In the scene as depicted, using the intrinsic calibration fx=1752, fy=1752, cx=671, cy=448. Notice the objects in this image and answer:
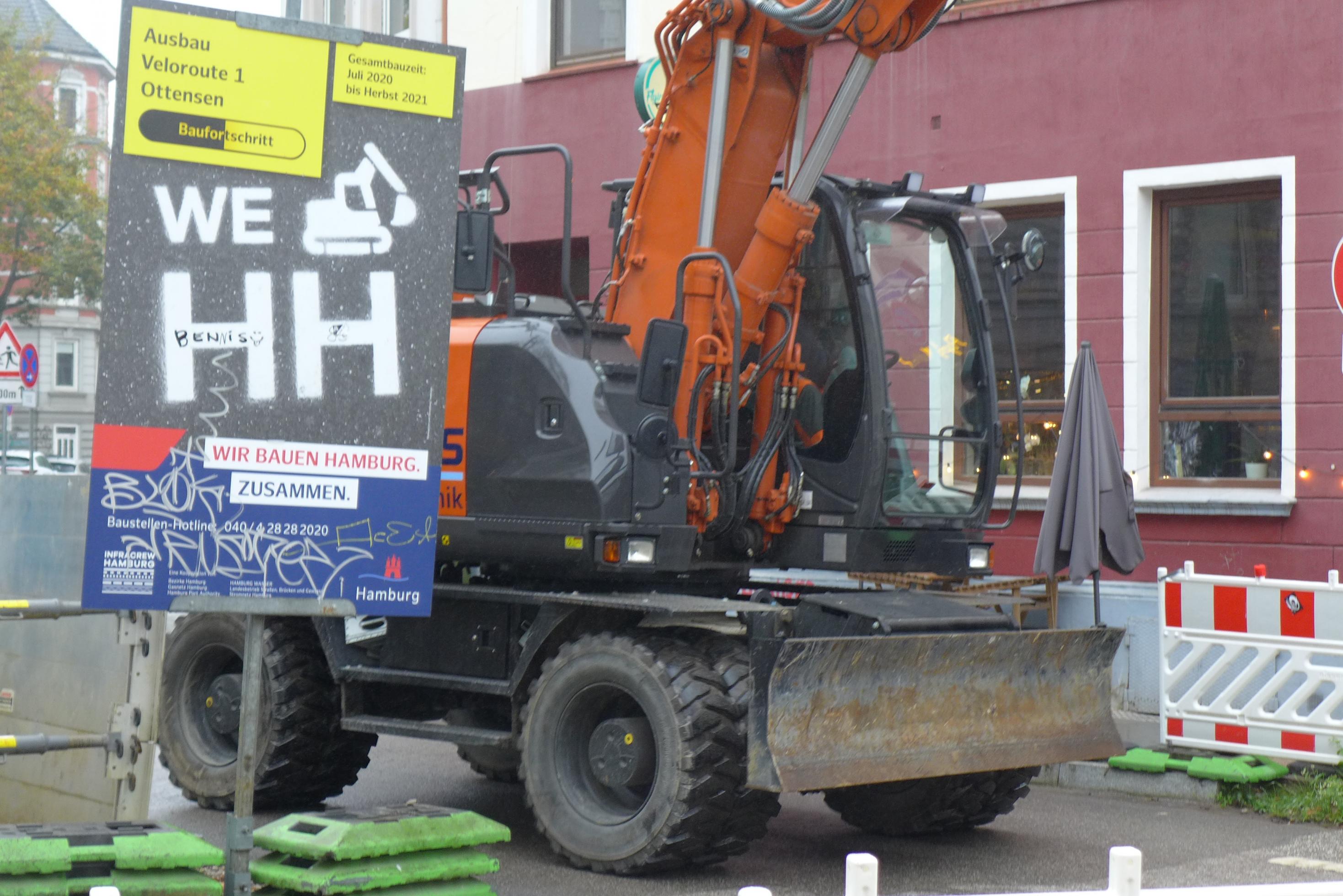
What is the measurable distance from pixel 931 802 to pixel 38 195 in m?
38.7

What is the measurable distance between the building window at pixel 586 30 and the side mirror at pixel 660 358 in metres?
9.26

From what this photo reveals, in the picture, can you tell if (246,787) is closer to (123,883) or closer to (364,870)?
(123,883)

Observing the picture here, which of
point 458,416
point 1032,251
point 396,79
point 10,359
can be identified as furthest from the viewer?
point 10,359

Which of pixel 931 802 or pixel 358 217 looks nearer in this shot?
pixel 358 217

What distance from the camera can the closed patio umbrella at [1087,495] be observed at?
392 inches

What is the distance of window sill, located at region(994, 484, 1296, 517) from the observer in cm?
1189

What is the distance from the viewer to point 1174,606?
396 inches

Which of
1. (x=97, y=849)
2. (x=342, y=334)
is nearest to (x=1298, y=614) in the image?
(x=342, y=334)

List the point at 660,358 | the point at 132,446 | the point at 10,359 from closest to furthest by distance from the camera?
the point at 132,446 → the point at 660,358 → the point at 10,359

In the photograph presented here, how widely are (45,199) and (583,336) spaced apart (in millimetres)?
38044

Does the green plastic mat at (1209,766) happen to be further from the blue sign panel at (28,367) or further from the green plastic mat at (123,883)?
the blue sign panel at (28,367)

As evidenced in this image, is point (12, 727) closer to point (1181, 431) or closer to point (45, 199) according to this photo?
point (1181, 431)

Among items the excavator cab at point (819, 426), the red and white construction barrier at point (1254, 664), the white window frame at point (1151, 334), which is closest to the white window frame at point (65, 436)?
the white window frame at point (1151, 334)

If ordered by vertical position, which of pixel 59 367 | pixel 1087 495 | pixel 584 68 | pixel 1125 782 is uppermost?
pixel 59 367
